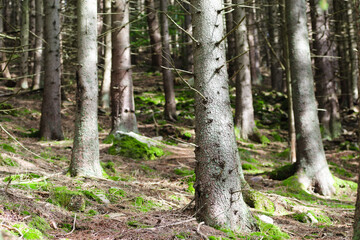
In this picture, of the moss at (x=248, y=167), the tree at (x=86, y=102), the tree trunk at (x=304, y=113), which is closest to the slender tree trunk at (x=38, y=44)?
the moss at (x=248, y=167)

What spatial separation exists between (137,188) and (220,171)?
2070 mm

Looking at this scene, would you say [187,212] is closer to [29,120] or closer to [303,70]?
[303,70]

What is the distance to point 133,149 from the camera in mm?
8023

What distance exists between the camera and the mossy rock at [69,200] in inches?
152

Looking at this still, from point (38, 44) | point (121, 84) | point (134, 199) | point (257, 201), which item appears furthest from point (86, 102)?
point (38, 44)

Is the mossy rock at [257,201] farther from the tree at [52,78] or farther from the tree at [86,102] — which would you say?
the tree at [52,78]

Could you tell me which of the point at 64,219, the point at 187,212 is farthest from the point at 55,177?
the point at 187,212

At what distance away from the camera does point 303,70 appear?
7.27 m

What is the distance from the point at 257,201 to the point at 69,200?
2.71 m

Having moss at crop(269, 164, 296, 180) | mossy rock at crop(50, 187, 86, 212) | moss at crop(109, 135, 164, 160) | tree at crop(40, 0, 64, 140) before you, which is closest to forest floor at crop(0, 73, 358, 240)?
mossy rock at crop(50, 187, 86, 212)

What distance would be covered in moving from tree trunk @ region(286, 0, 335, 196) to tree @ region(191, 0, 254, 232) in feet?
12.4

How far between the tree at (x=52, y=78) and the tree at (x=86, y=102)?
15.0ft

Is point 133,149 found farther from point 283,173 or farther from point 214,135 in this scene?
point 214,135

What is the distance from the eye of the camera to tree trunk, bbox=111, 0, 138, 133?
9.15 metres
